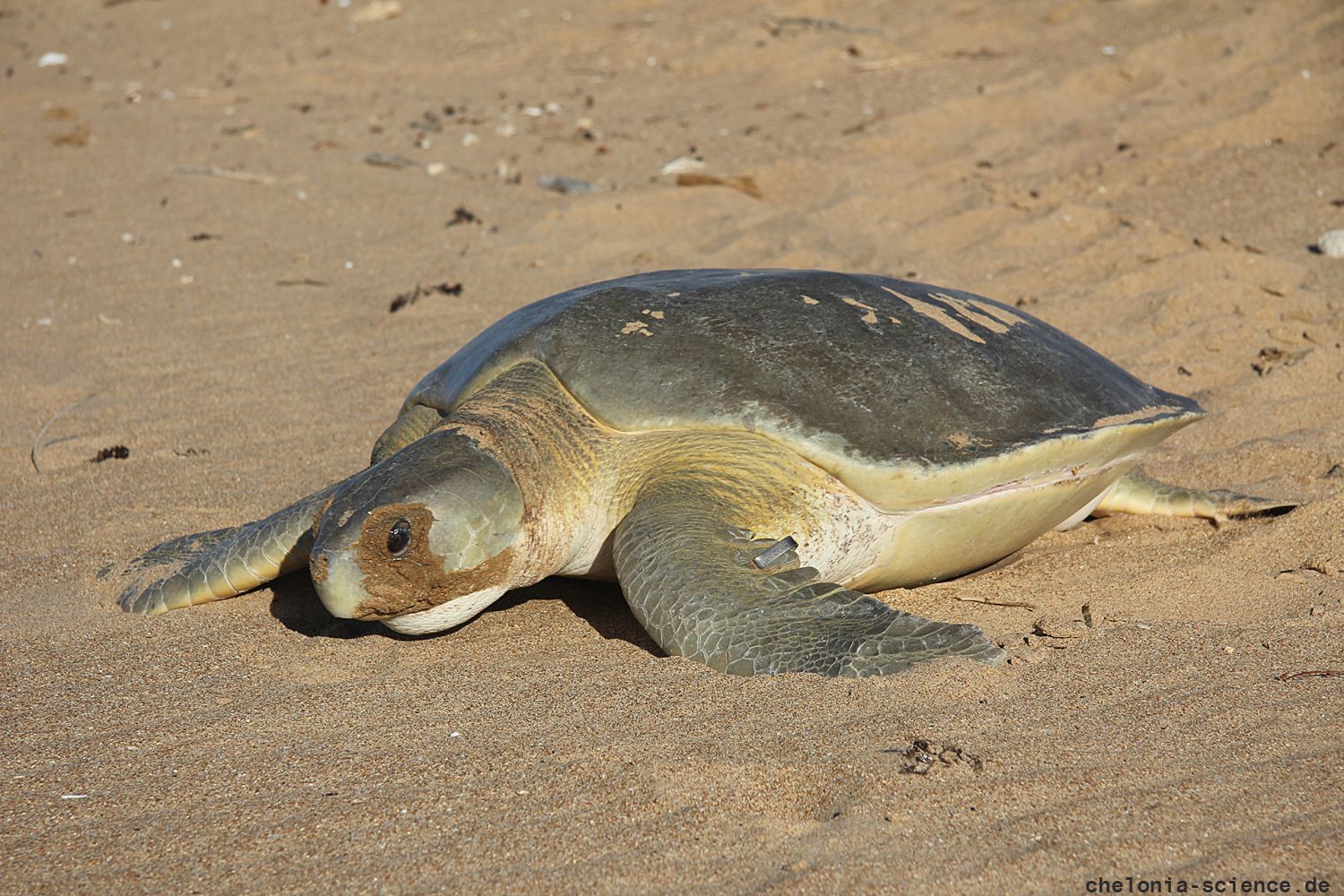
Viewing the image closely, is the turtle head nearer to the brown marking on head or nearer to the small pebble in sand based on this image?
the brown marking on head

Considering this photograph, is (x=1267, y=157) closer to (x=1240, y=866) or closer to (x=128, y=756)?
(x=1240, y=866)

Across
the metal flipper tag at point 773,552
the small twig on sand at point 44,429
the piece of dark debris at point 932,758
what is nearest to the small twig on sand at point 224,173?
the small twig on sand at point 44,429

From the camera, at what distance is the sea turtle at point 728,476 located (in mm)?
2605

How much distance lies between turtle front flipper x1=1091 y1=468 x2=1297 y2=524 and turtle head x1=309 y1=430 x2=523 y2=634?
1.90 meters

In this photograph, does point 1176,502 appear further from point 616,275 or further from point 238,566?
point 616,275

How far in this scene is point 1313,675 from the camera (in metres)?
2.39

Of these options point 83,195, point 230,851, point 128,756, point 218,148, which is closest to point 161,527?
point 128,756

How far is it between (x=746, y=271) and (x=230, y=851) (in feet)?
7.46

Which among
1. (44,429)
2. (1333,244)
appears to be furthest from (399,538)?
(1333,244)

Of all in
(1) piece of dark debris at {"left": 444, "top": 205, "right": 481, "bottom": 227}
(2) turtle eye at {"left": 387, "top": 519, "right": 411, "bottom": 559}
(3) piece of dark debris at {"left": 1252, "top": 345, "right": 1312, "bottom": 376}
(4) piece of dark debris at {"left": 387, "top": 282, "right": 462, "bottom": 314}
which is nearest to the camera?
(2) turtle eye at {"left": 387, "top": 519, "right": 411, "bottom": 559}

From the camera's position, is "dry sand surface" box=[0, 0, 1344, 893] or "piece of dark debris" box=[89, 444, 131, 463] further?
"piece of dark debris" box=[89, 444, 131, 463]

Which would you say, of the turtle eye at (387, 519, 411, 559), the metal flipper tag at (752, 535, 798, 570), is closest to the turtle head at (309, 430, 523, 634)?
the turtle eye at (387, 519, 411, 559)

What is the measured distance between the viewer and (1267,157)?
664 centimetres

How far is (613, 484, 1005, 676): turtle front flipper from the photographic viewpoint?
8.03 ft
